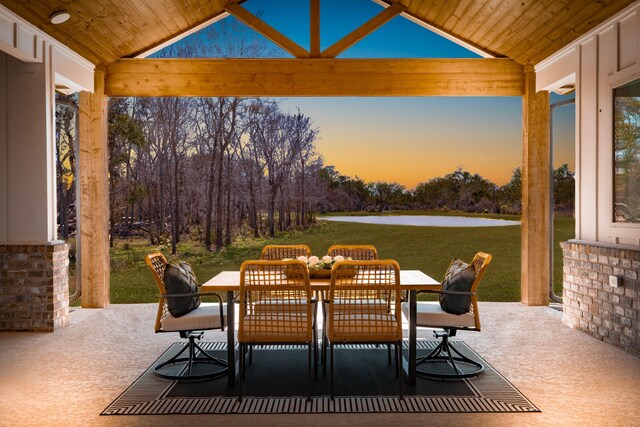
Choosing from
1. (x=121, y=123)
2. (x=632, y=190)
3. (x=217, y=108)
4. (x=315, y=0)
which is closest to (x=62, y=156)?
(x=121, y=123)

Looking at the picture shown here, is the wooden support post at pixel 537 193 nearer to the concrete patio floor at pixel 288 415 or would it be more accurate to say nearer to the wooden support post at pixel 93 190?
the concrete patio floor at pixel 288 415

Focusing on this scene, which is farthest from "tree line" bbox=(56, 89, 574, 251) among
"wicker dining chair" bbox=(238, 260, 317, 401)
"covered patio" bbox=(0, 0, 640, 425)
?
"wicker dining chair" bbox=(238, 260, 317, 401)

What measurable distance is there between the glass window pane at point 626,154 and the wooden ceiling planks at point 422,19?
0.79m

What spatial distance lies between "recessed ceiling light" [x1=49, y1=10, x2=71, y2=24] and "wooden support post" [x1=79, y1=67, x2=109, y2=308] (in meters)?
1.69

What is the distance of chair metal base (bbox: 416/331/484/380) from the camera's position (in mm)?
4379

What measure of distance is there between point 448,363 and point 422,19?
4.50 m

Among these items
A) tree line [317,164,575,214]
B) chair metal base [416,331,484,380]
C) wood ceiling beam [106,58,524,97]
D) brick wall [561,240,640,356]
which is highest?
wood ceiling beam [106,58,524,97]

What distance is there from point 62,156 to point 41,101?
276 cm

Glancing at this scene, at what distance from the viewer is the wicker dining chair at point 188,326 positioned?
4254mm

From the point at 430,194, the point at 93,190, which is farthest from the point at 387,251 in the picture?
the point at 93,190

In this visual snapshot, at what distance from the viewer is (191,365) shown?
4.53m

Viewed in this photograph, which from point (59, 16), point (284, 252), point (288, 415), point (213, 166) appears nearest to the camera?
point (288, 415)

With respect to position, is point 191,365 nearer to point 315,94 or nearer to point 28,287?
point 28,287

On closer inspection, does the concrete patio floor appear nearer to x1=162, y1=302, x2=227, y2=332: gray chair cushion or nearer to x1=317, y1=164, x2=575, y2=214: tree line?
x1=162, y1=302, x2=227, y2=332: gray chair cushion
